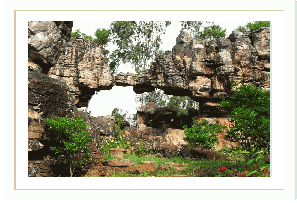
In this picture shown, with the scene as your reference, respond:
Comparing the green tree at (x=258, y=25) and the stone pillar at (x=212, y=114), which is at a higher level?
the green tree at (x=258, y=25)

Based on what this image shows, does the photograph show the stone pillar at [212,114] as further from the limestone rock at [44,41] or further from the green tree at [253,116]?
the limestone rock at [44,41]

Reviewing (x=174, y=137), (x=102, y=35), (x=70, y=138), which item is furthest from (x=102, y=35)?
(x=70, y=138)

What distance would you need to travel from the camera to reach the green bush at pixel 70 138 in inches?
282

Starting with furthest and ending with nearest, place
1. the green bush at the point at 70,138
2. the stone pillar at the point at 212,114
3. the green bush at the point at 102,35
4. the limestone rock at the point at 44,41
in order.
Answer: the green bush at the point at 102,35 < the stone pillar at the point at 212,114 < the limestone rock at the point at 44,41 < the green bush at the point at 70,138

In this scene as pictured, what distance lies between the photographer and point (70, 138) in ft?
24.3

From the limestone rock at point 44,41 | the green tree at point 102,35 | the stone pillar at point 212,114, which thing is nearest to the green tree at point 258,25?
the stone pillar at point 212,114

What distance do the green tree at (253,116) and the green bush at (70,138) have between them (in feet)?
14.5

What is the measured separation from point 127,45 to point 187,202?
1751 centimetres

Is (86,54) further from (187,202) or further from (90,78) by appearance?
(187,202)

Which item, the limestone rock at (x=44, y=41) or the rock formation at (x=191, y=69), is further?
the rock formation at (x=191, y=69)

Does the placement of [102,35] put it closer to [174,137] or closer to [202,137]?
[174,137]

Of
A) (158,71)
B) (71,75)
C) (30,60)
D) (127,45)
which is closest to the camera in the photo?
(30,60)
